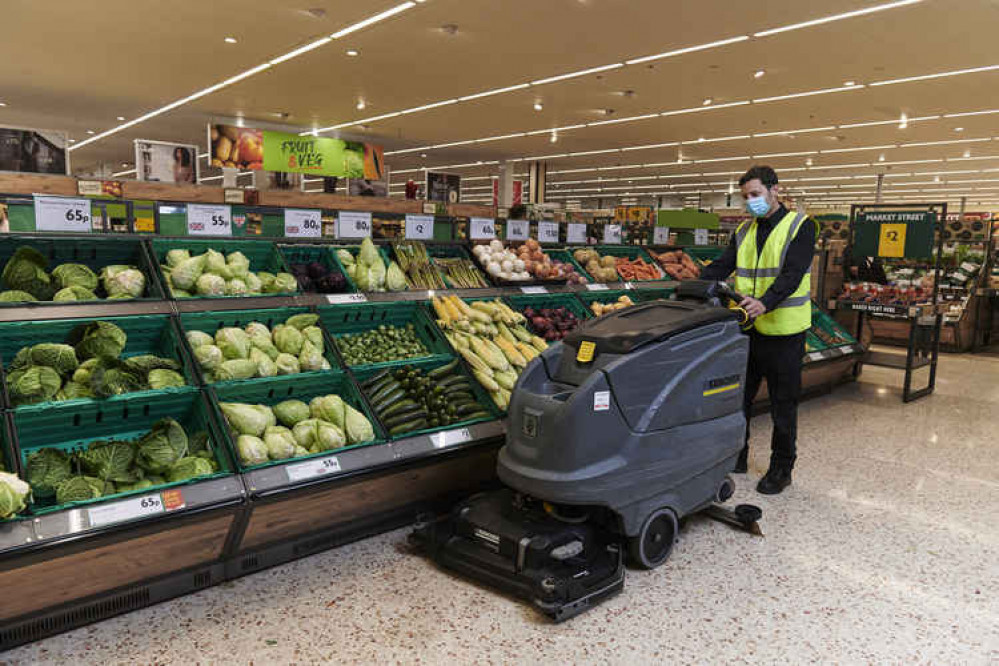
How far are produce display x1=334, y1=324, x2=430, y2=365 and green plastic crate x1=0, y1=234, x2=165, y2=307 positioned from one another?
883mm

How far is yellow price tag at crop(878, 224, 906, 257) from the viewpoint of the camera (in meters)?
6.46

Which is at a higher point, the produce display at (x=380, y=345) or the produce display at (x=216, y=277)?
the produce display at (x=216, y=277)

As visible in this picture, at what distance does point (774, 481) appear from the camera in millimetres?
3764

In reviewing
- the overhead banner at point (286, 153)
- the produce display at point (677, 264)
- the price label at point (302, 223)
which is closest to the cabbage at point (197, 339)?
the price label at point (302, 223)

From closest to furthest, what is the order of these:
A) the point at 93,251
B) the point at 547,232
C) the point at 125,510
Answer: the point at 125,510
the point at 93,251
the point at 547,232

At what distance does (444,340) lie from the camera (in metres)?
3.58

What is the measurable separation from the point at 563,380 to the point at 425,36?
6823 mm

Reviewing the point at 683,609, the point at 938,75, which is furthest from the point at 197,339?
the point at 938,75

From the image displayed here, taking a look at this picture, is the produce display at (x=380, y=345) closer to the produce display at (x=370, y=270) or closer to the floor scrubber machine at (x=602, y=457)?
the produce display at (x=370, y=270)

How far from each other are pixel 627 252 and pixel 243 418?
404 centimetres

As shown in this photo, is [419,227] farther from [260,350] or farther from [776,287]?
[776,287]

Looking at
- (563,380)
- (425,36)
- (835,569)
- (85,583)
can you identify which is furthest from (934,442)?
(425,36)

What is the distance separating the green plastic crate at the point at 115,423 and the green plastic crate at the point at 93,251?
511 millimetres

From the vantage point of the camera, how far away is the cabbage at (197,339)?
2.87m
